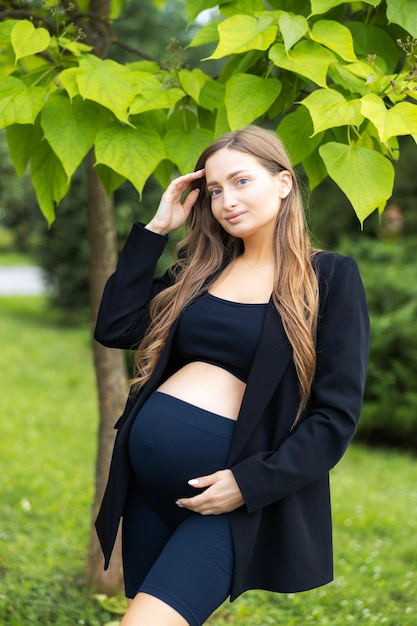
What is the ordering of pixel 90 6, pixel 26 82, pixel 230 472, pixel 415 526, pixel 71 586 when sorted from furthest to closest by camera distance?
pixel 415 526, pixel 71 586, pixel 90 6, pixel 26 82, pixel 230 472

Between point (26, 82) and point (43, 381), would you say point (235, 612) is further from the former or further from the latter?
point (43, 381)

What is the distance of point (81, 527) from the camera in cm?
514

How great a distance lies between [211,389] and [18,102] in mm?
1013

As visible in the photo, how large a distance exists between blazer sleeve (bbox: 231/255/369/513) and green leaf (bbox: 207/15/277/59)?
70 cm

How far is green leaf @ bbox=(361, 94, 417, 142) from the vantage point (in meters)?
2.02

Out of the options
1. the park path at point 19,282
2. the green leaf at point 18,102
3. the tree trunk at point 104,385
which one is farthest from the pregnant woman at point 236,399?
the park path at point 19,282

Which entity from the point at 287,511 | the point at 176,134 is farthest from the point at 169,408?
the point at 176,134

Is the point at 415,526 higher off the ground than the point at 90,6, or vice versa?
the point at 90,6

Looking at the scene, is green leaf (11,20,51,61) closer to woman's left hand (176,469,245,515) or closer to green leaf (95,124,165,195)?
green leaf (95,124,165,195)

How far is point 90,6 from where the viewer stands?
3688 millimetres

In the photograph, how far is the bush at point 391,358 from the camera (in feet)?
24.6

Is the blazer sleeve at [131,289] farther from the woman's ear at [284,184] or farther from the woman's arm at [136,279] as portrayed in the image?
the woman's ear at [284,184]

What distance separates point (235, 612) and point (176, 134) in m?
2.41

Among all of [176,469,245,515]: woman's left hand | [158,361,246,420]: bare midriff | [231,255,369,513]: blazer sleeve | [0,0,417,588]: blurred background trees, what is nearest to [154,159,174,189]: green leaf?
[0,0,417,588]: blurred background trees
